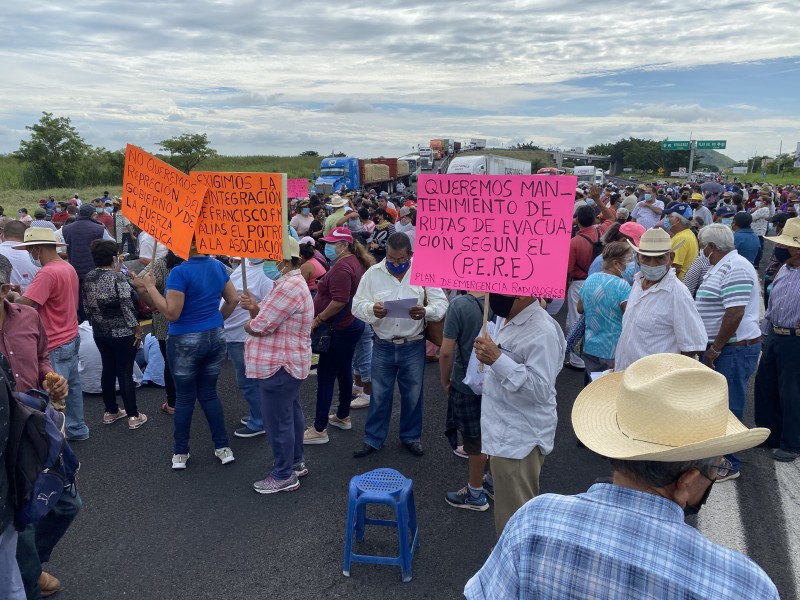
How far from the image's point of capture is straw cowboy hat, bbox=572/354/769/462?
4.75 ft

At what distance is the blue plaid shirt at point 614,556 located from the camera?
1314mm

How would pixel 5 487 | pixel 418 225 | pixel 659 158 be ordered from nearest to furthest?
pixel 5 487, pixel 418 225, pixel 659 158

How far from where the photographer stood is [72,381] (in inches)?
214

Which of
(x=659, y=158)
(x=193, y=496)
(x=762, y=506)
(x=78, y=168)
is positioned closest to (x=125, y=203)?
(x=193, y=496)

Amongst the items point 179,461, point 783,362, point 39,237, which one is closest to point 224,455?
point 179,461

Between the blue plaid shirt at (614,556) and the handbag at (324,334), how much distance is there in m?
3.84

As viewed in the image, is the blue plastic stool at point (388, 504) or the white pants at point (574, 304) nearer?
the blue plastic stool at point (388, 504)

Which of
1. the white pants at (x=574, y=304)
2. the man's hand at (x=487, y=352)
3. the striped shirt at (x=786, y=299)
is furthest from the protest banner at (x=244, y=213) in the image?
the white pants at (x=574, y=304)

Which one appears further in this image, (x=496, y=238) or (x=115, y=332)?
(x=115, y=332)

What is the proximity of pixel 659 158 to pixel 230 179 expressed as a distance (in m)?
107

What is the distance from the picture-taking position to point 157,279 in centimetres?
571

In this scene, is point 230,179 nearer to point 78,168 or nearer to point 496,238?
point 496,238

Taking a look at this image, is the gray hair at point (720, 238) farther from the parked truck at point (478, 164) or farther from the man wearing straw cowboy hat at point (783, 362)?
the parked truck at point (478, 164)

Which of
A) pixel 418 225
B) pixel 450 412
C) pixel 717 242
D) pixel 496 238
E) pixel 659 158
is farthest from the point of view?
pixel 659 158
